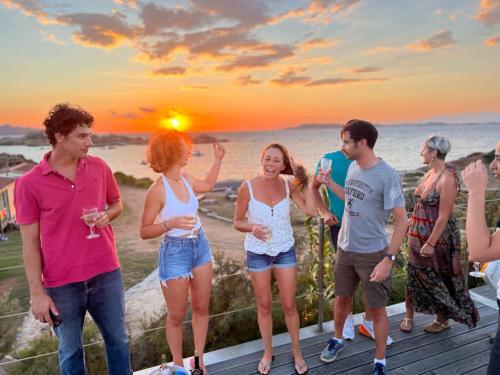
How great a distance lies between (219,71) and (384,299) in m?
43.7

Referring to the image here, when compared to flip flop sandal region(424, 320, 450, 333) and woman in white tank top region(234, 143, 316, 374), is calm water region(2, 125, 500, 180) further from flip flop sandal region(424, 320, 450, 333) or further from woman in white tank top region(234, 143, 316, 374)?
flip flop sandal region(424, 320, 450, 333)

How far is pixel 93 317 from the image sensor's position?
2.08 m

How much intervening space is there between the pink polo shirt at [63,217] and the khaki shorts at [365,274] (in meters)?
1.67

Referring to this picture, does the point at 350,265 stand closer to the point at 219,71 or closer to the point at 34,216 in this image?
the point at 34,216

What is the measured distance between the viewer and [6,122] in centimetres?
2723

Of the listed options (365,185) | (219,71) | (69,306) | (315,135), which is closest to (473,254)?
(365,185)

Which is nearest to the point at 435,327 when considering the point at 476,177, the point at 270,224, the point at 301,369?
the point at 301,369

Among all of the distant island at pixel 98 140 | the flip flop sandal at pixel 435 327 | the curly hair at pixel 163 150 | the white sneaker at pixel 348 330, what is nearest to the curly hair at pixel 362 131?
the distant island at pixel 98 140

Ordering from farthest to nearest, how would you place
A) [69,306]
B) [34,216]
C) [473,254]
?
[69,306] < [34,216] < [473,254]

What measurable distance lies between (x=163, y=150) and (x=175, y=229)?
0.53 metres

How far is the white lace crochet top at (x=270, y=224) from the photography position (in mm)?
2467

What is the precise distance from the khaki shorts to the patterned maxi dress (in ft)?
2.41

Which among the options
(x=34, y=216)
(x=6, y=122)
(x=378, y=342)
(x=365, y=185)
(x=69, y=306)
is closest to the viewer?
(x=34, y=216)

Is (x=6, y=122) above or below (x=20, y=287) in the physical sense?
above
